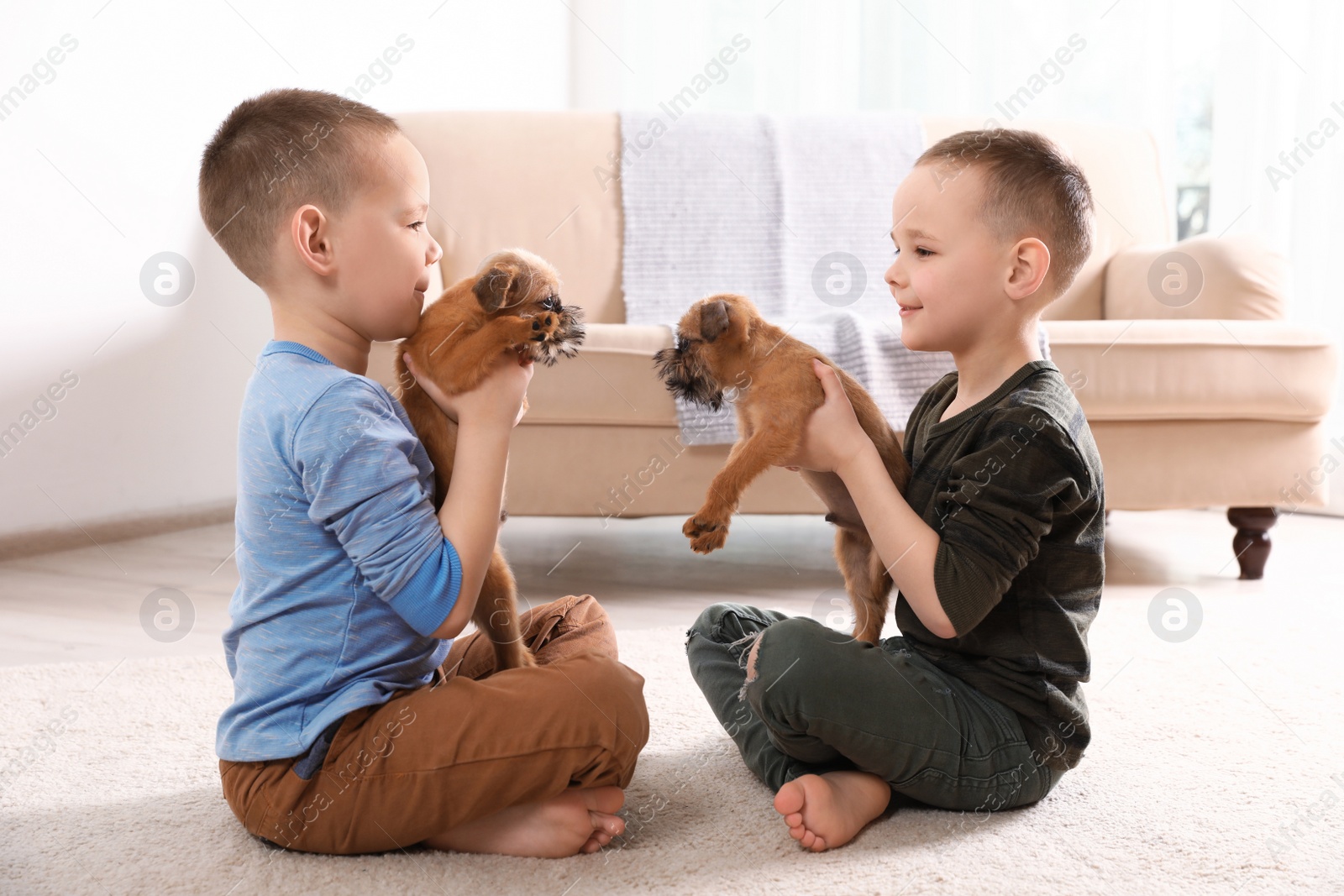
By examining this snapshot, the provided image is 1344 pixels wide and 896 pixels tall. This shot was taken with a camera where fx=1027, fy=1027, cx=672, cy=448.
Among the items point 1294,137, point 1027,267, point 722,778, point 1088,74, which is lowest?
point 722,778

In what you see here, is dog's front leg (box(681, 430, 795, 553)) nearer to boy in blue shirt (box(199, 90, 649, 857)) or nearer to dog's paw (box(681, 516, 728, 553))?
dog's paw (box(681, 516, 728, 553))

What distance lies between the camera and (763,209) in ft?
9.85

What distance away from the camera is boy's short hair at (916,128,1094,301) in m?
1.14

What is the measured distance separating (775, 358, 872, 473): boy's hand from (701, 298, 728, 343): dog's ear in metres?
0.12

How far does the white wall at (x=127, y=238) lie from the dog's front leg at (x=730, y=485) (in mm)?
2230

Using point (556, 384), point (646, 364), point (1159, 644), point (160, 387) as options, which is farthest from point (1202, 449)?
point (160, 387)

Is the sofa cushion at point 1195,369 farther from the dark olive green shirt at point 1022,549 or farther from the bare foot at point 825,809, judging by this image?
the bare foot at point 825,809

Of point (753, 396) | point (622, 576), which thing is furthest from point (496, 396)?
point (622, 576)

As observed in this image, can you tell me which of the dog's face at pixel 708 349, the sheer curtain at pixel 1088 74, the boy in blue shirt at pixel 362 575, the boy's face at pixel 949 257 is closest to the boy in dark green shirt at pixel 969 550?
the boy's face at pixel 949 257

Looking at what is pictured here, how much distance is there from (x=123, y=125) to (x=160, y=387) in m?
0.73

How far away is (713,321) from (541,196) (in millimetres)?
1962

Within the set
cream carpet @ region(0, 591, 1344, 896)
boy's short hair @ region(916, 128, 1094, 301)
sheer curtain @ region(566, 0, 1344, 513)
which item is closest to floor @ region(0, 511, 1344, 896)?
cream carpet @ region(0, 591, 1344, 896)

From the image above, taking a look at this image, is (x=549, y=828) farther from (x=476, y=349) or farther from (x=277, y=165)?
(x=277, y=165)

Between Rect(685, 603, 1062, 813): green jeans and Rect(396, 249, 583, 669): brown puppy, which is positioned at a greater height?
Rect(396, 249, 583, 669): brown puppy
